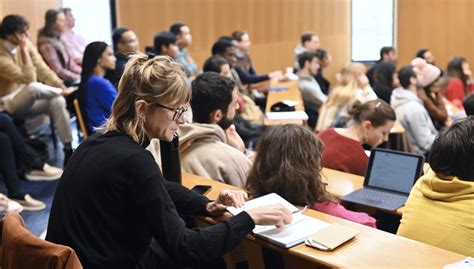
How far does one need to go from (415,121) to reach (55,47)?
12.7ft

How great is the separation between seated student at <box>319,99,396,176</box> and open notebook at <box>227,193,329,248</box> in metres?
1.42

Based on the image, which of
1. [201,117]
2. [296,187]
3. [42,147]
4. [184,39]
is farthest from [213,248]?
[184,39]

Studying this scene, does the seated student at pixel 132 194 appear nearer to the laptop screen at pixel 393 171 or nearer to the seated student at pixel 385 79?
the laptop screen at pixel 393 171

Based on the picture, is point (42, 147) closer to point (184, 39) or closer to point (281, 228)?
point (184, 39)

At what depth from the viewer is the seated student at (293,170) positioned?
263cm

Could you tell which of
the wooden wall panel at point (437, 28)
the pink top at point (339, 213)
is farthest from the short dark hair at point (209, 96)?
the wooden wall panel at point (437, 28)

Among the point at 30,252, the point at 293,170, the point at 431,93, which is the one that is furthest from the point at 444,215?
the point at 431,93

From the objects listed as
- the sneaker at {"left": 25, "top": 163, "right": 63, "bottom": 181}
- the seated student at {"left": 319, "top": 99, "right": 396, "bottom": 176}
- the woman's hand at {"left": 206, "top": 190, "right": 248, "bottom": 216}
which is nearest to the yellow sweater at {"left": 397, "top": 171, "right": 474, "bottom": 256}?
the woman's hand at {"left": 206, "top": 190, "right": 248, "bottom": 216}

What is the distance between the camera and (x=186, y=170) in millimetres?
3346

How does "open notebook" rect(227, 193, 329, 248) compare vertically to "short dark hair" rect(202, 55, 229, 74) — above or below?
below

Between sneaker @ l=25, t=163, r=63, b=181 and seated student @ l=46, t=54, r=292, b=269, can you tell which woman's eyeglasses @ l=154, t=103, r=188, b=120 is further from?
sneaker @ l=25, t=163, r=63, b=181

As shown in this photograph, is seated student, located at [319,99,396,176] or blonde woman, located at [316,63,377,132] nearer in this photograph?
seated student, located at [319,99,396,176]

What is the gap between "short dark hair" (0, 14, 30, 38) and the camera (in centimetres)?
576

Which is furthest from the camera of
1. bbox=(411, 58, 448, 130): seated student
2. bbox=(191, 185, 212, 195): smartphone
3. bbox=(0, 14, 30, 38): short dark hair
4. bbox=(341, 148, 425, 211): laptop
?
bbox=(411, 58, 448, 130): seated student
